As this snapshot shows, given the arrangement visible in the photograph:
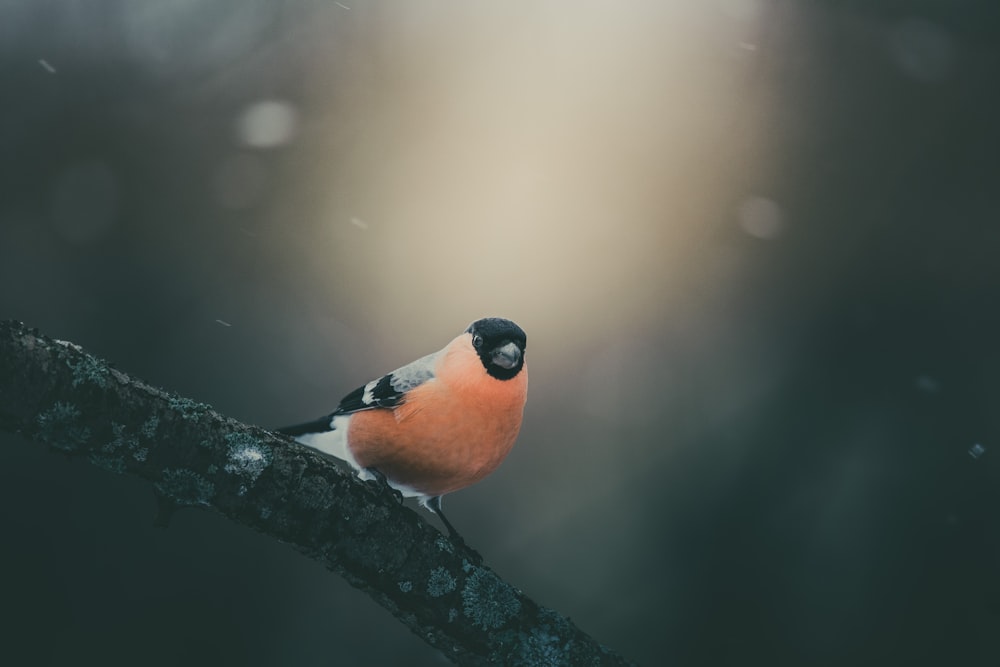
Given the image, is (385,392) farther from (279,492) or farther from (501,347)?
(279,492)

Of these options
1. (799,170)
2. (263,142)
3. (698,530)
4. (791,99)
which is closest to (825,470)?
(698,530)

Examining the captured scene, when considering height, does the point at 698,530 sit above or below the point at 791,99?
below

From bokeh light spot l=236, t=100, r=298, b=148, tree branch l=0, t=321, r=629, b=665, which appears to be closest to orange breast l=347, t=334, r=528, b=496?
tree branch l=0, t=321, r=629, b=665

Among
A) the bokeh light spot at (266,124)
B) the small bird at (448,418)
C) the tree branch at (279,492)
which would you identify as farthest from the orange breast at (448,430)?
the bokeh light spot at (266,124)

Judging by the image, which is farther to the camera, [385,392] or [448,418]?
[385,392]

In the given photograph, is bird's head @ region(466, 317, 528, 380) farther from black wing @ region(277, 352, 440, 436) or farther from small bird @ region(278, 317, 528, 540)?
black wing @ region(277, 352, 440, 436)

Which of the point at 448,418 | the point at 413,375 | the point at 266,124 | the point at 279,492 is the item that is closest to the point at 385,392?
the point at 413,375

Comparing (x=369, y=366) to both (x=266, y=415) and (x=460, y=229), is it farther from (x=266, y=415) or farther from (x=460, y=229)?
(x=460, y=229)

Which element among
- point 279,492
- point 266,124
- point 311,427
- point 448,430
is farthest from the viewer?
point 266,124
